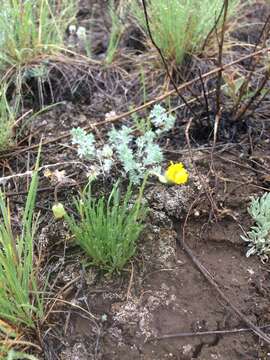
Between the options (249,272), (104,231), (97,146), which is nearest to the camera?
(104,231)

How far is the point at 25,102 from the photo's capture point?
226 cm

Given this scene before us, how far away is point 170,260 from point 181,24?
3.74ft

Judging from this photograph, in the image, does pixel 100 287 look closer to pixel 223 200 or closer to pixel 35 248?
pixel 35 248

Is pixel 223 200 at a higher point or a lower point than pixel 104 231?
lower

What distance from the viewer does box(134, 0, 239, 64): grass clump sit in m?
2.12

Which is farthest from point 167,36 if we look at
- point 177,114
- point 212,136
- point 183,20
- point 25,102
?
point 25,102

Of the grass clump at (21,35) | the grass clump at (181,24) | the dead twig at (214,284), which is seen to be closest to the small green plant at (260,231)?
the dead twig at (214,284)

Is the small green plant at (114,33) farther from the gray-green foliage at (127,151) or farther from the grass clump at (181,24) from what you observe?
the gray-green foliage at (127,151)

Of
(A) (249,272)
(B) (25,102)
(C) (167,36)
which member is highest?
(C) (167,36)

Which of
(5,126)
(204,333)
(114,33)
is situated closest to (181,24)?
(114,33)

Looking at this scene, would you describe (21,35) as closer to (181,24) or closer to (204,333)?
(181,24)

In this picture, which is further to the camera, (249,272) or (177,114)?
(177,114)

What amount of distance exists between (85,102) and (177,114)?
48 cm

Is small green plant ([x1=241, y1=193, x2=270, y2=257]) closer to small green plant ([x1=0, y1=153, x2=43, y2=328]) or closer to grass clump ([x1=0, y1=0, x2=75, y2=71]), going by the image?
small green plant ([x1=0, y1=153, x2=43, y2=328])
